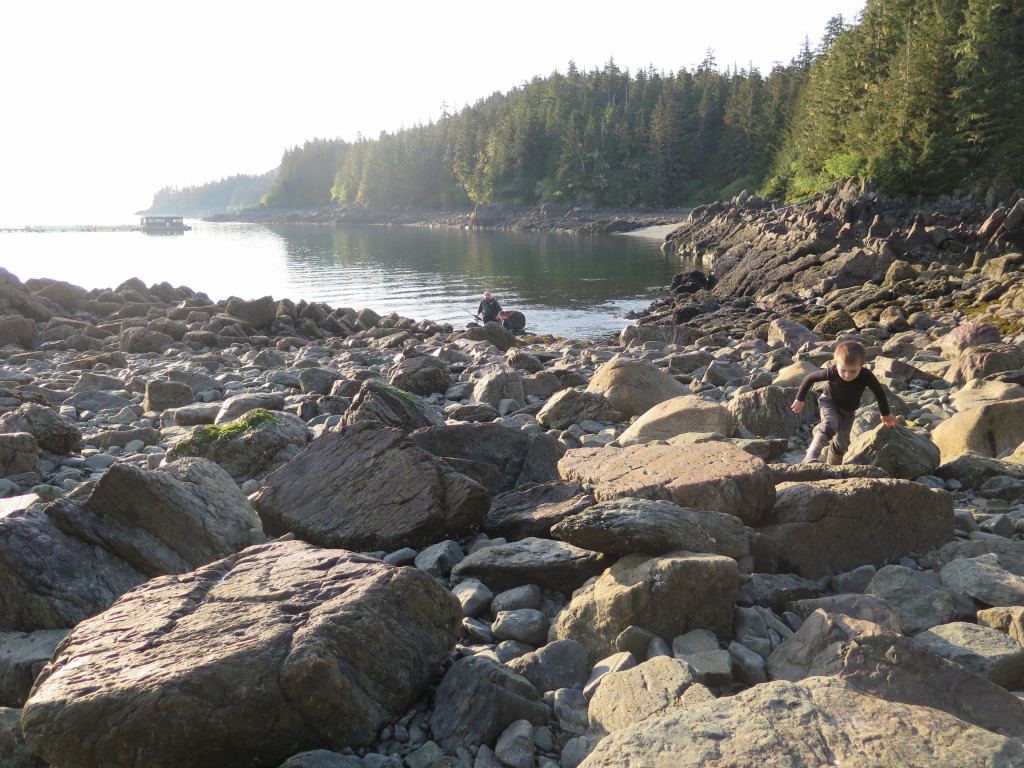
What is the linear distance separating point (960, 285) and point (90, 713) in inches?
1140

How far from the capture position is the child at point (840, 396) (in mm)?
7152

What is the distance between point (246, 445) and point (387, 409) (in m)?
1.54

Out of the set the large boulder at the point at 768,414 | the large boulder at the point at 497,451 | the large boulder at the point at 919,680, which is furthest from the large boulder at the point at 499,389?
the large boulder at the point at 919,680

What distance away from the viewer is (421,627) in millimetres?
3729

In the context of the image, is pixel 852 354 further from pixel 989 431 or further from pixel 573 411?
pixel 573 411

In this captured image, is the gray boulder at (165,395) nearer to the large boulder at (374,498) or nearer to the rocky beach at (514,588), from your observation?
the rocky beach at (514,588)

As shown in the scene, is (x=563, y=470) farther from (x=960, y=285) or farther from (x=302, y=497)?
(x=960, y=285)

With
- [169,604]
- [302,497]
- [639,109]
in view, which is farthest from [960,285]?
[639,109]

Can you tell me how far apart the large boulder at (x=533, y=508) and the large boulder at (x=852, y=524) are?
4.66 ft

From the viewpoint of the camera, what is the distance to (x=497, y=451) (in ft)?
22.7

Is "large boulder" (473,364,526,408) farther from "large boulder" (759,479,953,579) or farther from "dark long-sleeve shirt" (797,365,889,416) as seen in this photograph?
"large boulder" (759,479,953,579)

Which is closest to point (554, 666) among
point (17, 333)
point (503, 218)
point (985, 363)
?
point (985, 363)

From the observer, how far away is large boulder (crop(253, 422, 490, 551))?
17.4 ft

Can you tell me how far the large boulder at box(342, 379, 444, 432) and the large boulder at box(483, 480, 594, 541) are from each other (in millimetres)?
2066
